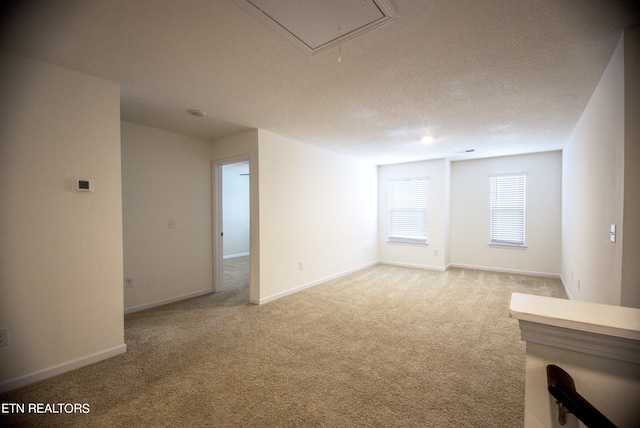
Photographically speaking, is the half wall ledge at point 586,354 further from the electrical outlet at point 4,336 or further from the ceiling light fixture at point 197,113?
the ceiling light fixture at point 197,113

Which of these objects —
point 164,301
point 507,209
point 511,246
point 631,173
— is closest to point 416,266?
point 511,246

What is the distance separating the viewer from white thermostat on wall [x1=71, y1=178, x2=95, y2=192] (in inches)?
91.9

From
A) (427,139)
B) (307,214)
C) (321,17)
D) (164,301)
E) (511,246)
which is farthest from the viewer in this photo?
(511,246)

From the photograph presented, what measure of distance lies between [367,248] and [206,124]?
171 inches

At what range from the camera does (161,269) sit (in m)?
3.94

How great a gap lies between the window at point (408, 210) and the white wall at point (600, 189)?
9.16 ft

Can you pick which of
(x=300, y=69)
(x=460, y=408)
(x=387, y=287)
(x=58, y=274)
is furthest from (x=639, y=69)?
(x=58, y=274)

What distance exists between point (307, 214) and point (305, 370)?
9.00 feet

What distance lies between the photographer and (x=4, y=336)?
2041mm

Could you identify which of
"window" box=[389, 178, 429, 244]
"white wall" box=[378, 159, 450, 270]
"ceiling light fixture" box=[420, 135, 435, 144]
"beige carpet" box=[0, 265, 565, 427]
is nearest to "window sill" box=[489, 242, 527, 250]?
"white wall" box=[378, 159, 450, 270]

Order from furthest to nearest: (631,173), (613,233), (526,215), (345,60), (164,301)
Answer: (526,215)
(164,301)
(345,60)
(613,233)
(631,173)

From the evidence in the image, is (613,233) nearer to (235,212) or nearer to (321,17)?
(321,17)

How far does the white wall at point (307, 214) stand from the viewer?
13.3ft

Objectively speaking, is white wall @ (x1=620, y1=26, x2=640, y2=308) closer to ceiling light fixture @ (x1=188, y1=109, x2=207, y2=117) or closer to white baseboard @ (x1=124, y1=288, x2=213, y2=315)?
ceiling light fixture @ (x1=188, y1=109, x2=207, y2=117)
